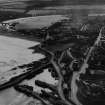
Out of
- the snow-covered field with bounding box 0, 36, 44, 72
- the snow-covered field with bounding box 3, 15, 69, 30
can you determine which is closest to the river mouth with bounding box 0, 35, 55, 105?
the snow-covered field with bounding box 0, 36, 44, 72

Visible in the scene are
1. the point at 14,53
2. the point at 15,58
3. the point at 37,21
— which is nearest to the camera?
the point at 15,58

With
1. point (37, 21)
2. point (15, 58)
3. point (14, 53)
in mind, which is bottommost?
point (15, 58)

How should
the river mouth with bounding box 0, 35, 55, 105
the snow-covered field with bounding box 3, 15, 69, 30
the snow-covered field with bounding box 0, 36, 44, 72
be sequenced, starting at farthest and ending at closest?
the snow-covered field with bounding box 3, 15, 69, 30, the snow-covered field with bounding box 0, 36, 44, 72, the river mouth with bounding box 0, 35, 55, 105

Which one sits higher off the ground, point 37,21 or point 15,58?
point 37,21

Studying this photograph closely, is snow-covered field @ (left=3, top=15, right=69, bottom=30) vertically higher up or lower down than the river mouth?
higher up

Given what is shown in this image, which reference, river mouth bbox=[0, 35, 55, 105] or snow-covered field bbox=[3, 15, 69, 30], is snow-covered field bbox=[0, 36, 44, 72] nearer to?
river mouth bbox=[0, 35, 55, 105]

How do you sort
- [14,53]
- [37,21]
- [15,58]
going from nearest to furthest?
[15,58]
[14,53]
[37,21]

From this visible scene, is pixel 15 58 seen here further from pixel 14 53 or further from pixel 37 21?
pixel 37 21

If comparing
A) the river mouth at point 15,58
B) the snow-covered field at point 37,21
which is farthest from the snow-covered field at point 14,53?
the snow-covered field at point 37,21

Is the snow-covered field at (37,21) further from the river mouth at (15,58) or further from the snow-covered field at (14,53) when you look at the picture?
the snow-covered field at (14,53)

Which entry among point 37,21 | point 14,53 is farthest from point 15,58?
point 37,21

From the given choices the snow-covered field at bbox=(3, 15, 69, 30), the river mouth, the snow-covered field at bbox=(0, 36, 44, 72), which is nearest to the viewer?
the river mouth

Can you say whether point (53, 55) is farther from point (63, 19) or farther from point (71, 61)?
point (63, 19)
